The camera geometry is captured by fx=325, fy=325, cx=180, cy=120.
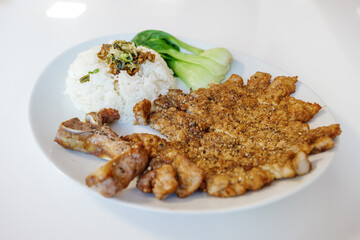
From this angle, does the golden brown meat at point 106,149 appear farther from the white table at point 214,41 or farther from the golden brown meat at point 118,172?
the white table at point 214,41

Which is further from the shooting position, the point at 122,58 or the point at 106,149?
the point at 122,58

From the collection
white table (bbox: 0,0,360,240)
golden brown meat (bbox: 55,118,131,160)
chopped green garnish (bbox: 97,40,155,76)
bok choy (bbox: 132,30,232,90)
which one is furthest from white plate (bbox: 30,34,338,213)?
chopped green garnish (bbox: 97,40,155,76)

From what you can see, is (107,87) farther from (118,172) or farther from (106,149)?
(118,172)

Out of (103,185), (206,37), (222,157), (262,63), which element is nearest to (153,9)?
(206,37)

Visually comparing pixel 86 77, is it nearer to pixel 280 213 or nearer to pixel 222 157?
pixel 222 157

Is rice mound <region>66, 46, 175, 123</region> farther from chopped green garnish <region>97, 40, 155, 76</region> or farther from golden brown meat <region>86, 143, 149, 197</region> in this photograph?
golden brown meat <region>86, 143, 149, 197</region>

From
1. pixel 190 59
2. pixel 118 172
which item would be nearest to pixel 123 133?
pixel 118 172
